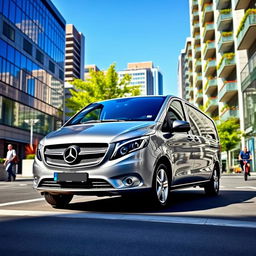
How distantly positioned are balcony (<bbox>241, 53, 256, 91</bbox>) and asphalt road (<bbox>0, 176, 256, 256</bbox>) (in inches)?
914

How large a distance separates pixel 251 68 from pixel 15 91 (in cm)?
2028

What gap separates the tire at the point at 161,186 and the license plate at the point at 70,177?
97 cm

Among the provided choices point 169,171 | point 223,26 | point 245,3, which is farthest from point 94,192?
A: point 223,26

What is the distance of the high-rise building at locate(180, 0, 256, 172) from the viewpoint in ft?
95.2

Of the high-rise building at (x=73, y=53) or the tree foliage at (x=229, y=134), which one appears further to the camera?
the high-rise building at (x=73, y=53)

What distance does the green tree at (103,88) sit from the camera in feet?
101

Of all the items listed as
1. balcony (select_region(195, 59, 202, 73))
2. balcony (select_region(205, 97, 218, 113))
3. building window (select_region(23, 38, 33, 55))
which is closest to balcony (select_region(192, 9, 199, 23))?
balcony (select_region(195, 59, 202, 73))

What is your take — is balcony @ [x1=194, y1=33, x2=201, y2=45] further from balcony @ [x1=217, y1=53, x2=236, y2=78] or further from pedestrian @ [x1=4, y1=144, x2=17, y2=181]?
pedestrian @ [x1=4, y1=144, x2=17, y2=181]

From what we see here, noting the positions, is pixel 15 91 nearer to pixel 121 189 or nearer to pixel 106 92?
pixel 106 92

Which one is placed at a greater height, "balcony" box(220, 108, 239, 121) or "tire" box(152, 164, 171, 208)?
"balcony" box(220, 108, 239, 121)

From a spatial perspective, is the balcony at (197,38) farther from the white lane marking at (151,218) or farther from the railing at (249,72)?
the white lane marking at (151,218)

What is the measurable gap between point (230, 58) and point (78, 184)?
34.3 metres

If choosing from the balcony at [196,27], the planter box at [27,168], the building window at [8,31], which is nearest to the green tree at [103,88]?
the planter box at [27,168]

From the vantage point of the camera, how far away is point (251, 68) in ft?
90.9
